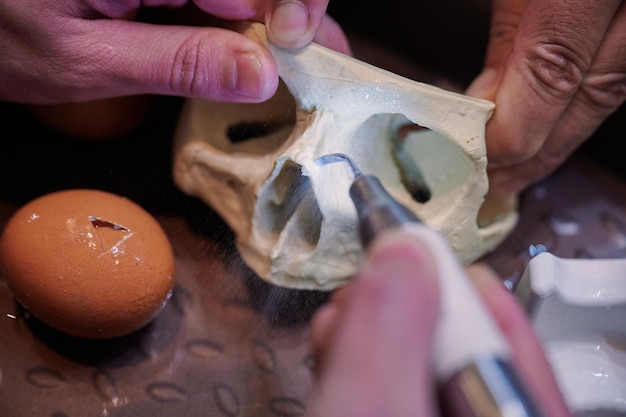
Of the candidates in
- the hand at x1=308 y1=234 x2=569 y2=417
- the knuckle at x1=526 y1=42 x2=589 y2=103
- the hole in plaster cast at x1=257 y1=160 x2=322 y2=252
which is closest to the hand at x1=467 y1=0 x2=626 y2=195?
the knuckle at x1=526 y1=42 x2=589 y2=103

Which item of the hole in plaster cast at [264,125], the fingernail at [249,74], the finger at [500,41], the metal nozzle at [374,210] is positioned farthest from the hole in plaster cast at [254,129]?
the metal nozzle at [374,210]

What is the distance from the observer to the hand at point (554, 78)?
2.42ft

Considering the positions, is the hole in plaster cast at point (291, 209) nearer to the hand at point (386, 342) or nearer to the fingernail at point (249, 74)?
the fingernail at point (249, 74)

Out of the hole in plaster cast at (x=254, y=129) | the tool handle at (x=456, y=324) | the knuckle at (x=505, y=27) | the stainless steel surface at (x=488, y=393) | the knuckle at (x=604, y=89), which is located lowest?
the hole in plaster cast at (x=254, y=129)

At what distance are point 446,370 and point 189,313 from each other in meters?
0.47

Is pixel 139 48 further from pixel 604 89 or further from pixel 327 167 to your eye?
pixel 604 89

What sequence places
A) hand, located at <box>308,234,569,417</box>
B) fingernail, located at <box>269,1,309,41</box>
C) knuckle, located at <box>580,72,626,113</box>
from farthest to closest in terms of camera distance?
1. knuckle, located at <box>580,72,626,113</box>
2. fingernail, located at <box>269,1,309,41</box>
3. hand, located at <box>308,234,569,417</box>

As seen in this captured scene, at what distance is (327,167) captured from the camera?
72 centimetres

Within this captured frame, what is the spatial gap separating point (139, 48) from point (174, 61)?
39mm

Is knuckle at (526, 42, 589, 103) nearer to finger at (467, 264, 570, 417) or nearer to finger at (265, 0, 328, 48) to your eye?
finger at (265, 0, 328, 48)

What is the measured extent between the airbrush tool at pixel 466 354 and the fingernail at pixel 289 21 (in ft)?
1.00

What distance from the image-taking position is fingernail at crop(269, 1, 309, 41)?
2.19 feet

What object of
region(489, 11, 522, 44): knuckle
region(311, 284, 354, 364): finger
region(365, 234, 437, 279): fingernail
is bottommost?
region(489, 11, 522, 44): knuckle

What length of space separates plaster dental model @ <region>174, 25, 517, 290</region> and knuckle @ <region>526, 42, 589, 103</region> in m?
0.06
